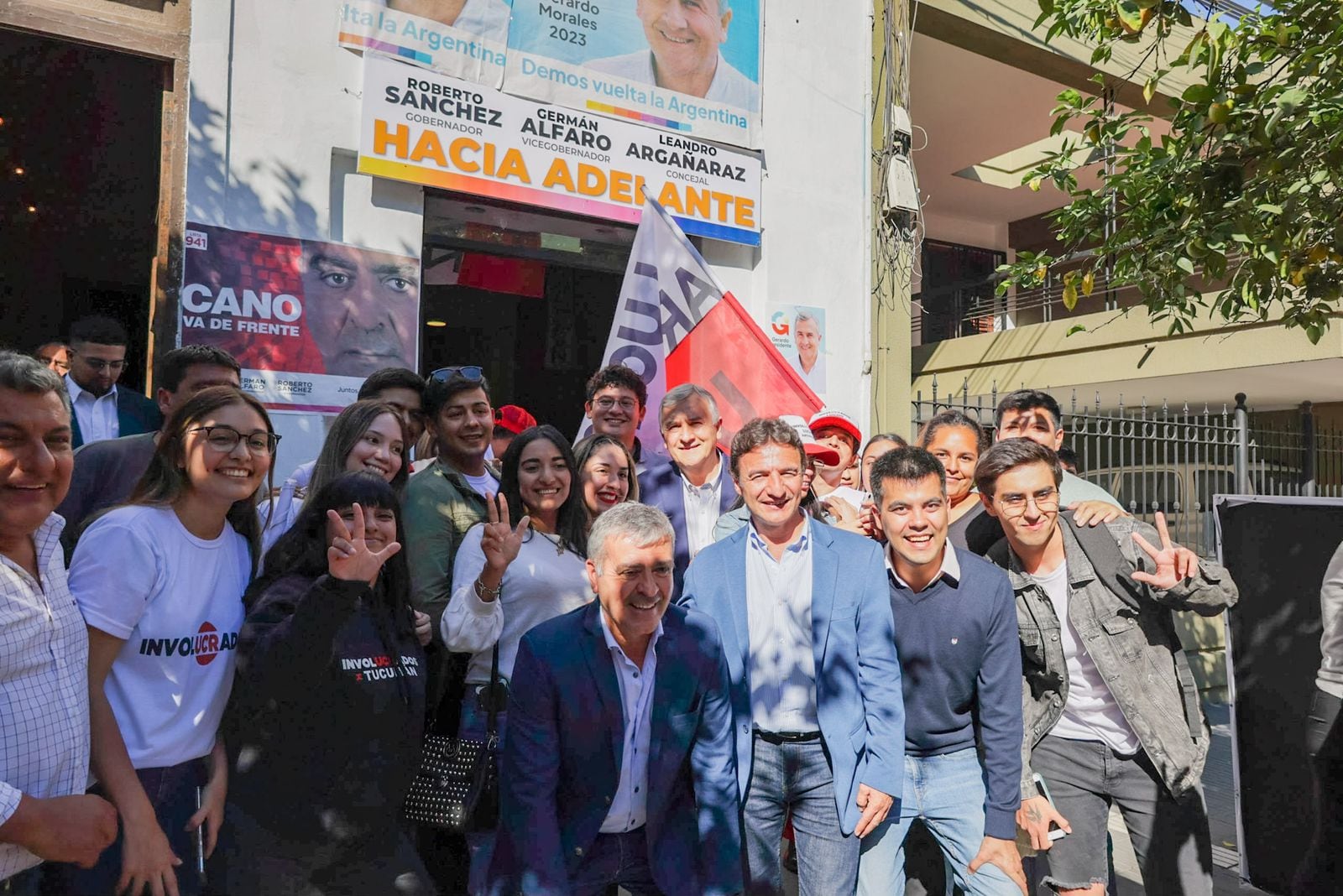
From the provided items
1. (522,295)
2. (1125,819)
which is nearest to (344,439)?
(1125,819)

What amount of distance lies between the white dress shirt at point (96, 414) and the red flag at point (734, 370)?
3.25 m

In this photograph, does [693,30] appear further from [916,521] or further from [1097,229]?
[916,521]

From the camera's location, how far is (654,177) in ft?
26.0

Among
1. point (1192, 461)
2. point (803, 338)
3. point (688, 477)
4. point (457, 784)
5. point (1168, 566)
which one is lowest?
point (457, 784)

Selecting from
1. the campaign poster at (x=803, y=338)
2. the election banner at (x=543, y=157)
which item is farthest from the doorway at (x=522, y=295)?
the campaign poster at (x=803, y=338)

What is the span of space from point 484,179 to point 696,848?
18.4ft

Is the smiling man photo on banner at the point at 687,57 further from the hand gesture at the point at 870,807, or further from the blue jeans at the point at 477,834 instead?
the hand gesture at the point at 870,807

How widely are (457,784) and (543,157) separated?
216 inches

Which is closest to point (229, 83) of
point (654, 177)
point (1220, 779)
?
point (654, 177)

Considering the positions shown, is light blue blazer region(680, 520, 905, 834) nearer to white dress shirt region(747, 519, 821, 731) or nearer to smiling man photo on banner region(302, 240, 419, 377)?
white dress shirt region(747, 519, 821, 731)

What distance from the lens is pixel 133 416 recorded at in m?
5.00

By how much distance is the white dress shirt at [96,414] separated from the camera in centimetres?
505

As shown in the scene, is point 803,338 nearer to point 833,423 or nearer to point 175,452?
point 833,423

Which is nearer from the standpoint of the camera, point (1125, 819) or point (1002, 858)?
point (1002, 858)
